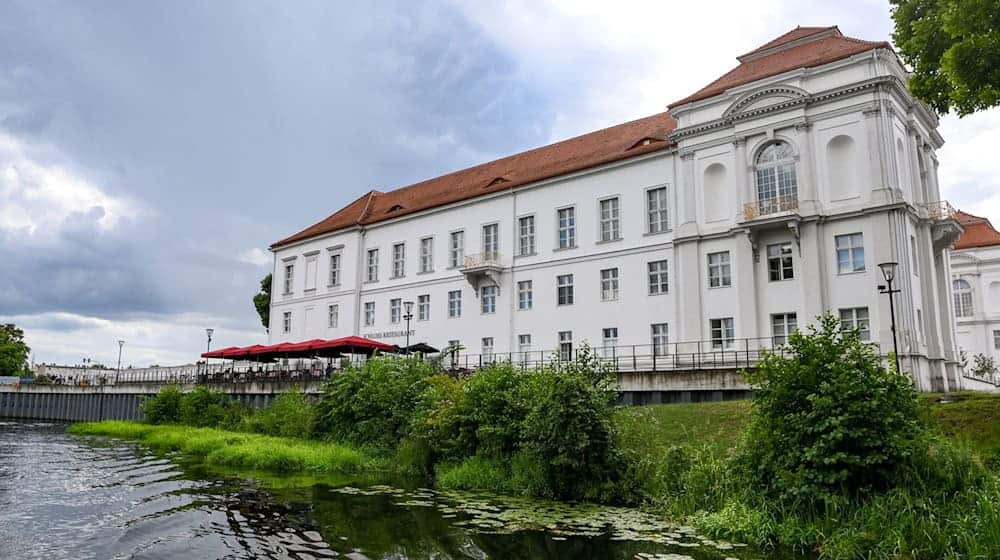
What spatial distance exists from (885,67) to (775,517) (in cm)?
2252

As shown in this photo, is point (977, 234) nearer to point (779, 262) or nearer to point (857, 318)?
point (779, 262)

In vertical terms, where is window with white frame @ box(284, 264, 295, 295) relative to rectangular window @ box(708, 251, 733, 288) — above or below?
above

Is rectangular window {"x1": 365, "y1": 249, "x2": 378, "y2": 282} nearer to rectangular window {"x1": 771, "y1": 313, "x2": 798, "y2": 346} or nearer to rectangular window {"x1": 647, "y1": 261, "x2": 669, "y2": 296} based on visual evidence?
rectangular window {"x1": 647, "y1": 261, "x2": 669, "y2": 296}

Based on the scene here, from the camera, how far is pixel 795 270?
91.1ft

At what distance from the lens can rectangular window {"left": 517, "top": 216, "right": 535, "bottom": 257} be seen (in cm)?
3694

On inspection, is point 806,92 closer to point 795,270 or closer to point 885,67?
point 885,67

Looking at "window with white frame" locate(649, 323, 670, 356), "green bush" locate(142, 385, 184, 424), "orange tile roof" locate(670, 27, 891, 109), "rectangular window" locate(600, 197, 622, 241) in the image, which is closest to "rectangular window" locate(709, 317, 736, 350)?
"window with white frame" locate(649, 323, 670, 356)

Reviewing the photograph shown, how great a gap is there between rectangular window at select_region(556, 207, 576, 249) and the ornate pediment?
349 inches

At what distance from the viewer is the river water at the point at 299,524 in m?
10.1

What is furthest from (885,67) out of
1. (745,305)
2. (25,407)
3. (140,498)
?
(25,407)

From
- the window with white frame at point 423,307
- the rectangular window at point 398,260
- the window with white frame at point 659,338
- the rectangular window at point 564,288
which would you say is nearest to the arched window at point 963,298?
the window with white frame at point 659,338

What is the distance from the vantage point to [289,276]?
50844 millimetres

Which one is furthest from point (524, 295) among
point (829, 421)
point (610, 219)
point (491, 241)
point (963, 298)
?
point (963, 298)

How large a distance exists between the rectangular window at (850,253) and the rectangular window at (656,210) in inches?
292
